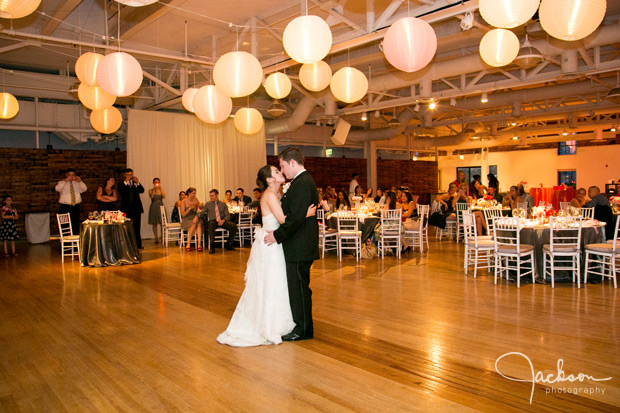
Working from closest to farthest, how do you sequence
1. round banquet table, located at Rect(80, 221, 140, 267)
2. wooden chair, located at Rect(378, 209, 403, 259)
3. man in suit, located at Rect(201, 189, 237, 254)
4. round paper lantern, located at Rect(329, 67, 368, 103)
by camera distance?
round paper lantern, located at Rect(329, 67, 368, 103), round banquet table, located at Rect(80, 221, 140, 267), wooden chair, located at Rect(378, 209, 403, 259), man in suit, located at Rect(201, 189, 237, 254)

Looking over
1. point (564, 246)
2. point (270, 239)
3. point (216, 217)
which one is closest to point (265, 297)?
point (270, 239)

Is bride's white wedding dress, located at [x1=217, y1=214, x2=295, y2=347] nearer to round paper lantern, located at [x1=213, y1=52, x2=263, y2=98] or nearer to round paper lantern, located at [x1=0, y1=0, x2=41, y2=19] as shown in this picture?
round paper lantern, located at [x1=213, y1=52, x2=263, y2=98]

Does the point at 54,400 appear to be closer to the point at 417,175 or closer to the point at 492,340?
the point at 492,340

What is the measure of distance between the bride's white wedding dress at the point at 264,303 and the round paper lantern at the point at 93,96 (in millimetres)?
4447

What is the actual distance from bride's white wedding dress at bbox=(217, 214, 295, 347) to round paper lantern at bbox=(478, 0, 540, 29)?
8.86 ft

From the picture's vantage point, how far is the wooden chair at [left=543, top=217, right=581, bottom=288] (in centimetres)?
612

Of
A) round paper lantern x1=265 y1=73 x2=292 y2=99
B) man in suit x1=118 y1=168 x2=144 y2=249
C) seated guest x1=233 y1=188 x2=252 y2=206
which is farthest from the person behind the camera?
seated guest x1=233 y1=188 x2=252 y2=206

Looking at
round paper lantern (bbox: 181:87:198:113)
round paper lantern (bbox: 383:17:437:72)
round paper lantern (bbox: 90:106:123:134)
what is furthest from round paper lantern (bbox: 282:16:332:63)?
round paper lantern (bbox: 90:106:123:134)

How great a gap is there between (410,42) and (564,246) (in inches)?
140

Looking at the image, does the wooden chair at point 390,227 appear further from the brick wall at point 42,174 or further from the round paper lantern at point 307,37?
the brick wall at point 42,174

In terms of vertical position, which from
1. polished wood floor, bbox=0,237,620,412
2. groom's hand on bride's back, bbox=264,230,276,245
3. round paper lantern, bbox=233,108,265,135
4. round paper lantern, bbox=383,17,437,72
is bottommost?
polished wood floor, bbox=0,237,620,412

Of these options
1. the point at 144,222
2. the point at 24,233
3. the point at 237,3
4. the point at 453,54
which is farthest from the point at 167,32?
the point at 24,233

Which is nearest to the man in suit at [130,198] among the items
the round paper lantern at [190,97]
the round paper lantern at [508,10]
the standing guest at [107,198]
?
the standing guest at [107,198]

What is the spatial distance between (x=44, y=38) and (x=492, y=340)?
7.87 m
